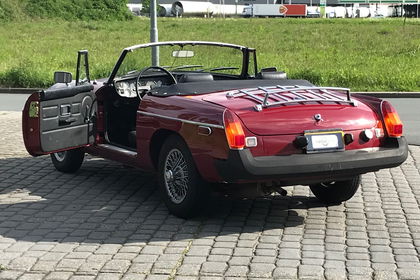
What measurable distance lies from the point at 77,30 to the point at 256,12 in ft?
219

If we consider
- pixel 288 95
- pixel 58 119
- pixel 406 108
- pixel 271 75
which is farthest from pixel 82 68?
pixel 406 108

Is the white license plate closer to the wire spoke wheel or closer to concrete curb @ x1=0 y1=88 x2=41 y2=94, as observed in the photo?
the wire spoke wheel

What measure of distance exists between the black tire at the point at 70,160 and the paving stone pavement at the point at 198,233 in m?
0.22

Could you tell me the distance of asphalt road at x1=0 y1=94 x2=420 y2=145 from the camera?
39.6ft

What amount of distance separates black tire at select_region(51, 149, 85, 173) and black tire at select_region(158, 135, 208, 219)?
206 cm

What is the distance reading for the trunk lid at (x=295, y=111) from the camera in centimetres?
581

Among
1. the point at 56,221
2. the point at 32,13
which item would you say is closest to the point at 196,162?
the point at 56,221

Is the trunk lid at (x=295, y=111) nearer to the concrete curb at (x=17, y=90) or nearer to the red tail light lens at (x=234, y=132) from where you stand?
the red tail light lens at (x=234, y=132)

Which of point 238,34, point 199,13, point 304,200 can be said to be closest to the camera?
point 304,200

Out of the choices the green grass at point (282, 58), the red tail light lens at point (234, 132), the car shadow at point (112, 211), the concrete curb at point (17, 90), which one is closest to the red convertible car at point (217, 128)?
the red tail light lens at point (234, 132)

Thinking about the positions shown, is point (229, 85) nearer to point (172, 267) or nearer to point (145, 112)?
point (145, 112)

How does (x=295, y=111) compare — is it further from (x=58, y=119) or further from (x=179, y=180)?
(x=58, y=119)

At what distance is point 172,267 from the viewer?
5.12m

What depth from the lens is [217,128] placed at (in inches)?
227
